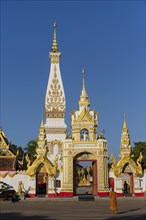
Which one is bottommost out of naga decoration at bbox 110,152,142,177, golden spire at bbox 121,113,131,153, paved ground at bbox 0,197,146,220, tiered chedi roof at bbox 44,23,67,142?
paved ground at bbox 0,197,146,220

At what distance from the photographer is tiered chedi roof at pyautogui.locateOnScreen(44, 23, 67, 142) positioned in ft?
166

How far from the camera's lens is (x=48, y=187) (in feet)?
111

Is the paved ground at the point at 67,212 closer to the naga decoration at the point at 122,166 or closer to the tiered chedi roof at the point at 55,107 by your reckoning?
the naga decoration at the point at 122,166

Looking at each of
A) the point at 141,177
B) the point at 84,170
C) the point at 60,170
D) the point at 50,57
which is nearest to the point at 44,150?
the point at 60,170

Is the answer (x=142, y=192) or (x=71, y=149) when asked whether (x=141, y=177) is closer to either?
(x=142, y=192)

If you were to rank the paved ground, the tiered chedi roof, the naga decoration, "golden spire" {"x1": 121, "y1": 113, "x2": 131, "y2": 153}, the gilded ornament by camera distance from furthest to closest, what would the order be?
the gilded ornament < the tiered chedi roof < "golden spire" {"x1": 121, "y1": 113, "x2": 131, "y2": 153} < the naga decoration < the paved ground

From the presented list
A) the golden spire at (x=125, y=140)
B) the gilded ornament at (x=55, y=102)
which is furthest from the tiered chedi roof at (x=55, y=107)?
the golden spire at (x=125, y=140)

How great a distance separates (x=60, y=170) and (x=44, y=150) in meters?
3.19

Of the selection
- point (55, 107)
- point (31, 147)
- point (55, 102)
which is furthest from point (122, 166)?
point (31, 147)

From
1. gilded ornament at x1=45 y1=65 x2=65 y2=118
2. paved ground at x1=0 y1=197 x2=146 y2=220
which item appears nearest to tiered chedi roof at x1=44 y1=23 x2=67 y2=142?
gilded ornament at x1=45 y1=65 x2=65 y2=118

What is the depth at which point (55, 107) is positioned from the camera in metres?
52.2

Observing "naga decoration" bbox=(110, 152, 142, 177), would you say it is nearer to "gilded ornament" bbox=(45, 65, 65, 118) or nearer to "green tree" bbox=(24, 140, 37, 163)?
"gilded ornament" bbox=(45, 65, 65, 118)

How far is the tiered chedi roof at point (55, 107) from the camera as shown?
5069cm

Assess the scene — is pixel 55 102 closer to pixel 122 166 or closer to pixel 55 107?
pixel 55 107
